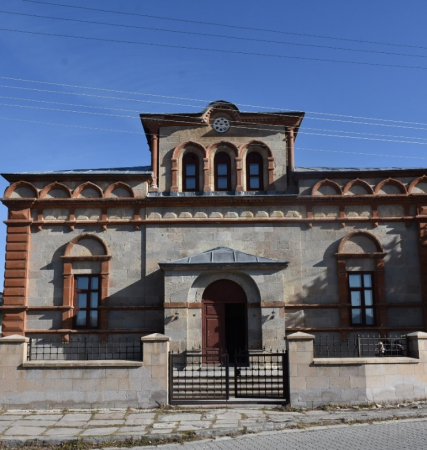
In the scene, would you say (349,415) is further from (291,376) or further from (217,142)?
(217,142)

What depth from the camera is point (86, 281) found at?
21.1 m

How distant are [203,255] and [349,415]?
9.20m

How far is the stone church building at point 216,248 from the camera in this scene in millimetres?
20453

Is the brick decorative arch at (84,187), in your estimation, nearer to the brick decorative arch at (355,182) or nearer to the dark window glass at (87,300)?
the dark window glass at (87,300)

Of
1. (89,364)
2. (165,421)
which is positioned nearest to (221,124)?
(89,364)

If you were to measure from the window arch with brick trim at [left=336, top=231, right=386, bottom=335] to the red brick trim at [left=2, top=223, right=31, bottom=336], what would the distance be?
40.2ft

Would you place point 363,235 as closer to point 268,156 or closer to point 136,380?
point 268,156

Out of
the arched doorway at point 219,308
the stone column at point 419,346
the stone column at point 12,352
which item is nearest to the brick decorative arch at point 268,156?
the arched doorway at point 219,308

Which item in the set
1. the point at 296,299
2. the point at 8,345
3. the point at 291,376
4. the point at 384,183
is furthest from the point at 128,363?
the point at 384,183

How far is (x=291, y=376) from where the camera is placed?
46.4 feet

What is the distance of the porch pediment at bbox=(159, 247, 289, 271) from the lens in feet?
64.8

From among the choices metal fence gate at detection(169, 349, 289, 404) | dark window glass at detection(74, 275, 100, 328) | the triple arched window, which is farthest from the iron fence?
the triple arched window

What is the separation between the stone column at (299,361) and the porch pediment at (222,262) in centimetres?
568

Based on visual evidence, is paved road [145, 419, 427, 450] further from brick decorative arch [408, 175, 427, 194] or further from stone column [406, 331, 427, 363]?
brick decorative arch [408, 175, 427, 194]
